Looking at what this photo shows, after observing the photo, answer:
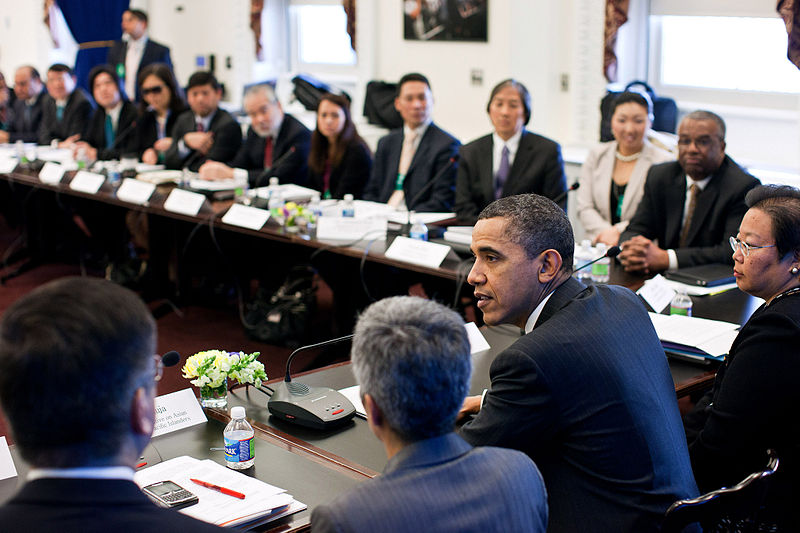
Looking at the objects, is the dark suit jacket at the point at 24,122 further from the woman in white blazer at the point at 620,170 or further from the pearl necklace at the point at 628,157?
the pearl necklace at the point at 628,157

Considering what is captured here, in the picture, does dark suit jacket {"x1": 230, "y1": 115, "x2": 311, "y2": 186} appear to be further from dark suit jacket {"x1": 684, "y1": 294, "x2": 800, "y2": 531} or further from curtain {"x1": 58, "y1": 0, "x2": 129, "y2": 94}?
curtain {"x1": 58, "y1": 0, "x2": 129, "y2": 94}

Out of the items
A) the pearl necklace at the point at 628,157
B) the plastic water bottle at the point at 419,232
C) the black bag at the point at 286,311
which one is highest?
→ the pearl necklace at the point at 628,157

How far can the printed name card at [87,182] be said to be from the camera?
5.30 metres

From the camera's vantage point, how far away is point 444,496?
4.01ft

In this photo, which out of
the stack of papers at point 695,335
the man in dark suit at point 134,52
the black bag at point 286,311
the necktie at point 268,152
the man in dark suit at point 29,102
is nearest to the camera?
the stack of papers at point 695,335

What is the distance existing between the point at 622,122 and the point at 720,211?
0.90 m

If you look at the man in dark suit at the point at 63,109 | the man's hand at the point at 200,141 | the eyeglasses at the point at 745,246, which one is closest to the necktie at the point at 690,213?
the eyeglasses at the point at 745,246

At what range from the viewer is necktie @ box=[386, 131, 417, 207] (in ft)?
16.2

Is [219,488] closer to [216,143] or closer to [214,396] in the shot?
[214,396]

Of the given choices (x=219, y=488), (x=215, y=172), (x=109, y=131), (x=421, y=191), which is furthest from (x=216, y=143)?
(x=219, y=488)

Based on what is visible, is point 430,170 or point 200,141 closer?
point 430,170

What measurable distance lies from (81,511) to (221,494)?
0.71 meters

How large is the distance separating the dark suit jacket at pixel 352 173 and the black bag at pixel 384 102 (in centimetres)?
181

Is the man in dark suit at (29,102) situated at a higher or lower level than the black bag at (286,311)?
higher
